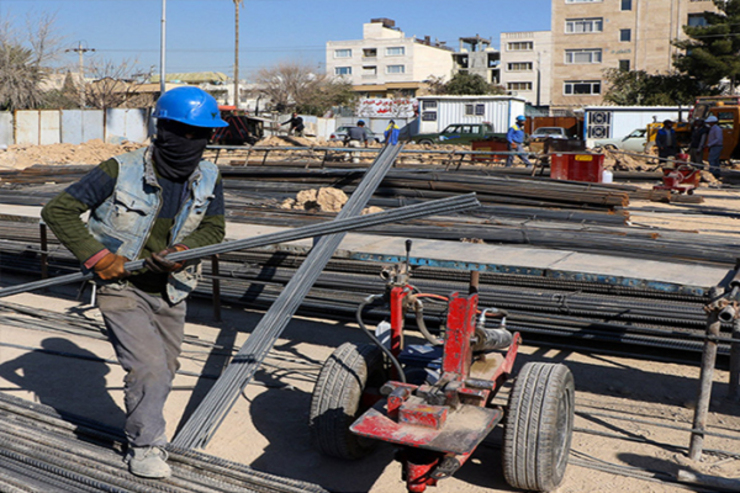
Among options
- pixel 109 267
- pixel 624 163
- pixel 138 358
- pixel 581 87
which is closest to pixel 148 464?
pixel 138 358

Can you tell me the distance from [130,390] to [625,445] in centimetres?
300

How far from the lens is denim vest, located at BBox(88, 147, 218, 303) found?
3691 millimetres

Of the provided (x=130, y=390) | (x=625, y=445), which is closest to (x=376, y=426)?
(x=130, y=390)

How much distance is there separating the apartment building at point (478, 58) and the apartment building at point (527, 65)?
739 cm

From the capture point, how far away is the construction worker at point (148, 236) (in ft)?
11.7

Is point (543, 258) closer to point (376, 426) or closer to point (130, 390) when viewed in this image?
point (376, 426)

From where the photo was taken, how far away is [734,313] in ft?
13.4

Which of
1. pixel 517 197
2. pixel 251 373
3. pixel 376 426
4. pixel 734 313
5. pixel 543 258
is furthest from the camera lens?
pixel 517 197

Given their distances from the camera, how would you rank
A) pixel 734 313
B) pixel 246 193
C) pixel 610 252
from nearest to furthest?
1. pixel 734 313
2. pixel 610 252
3. pixel 246 193

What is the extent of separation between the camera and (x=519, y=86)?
79.7m

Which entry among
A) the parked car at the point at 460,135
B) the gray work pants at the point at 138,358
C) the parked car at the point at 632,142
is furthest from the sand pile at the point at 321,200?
the parked car at the point at 632,142

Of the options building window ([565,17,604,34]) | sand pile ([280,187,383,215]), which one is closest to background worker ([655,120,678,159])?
sand pile ([280,187,383,215])

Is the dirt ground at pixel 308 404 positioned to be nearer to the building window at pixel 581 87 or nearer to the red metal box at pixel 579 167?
the red metal box at pixel 579 167

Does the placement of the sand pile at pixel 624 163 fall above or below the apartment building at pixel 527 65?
below
